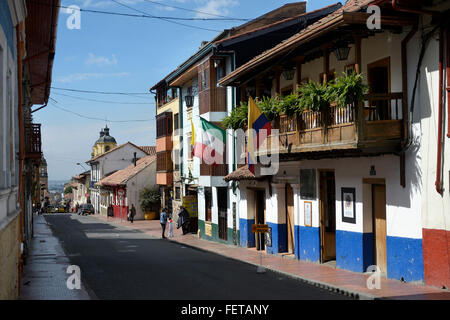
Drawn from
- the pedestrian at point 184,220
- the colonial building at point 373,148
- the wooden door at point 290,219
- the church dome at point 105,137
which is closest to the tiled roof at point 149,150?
the church dome at point 105,137

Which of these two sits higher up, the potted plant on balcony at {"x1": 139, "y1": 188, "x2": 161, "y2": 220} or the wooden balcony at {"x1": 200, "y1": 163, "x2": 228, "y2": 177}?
the wooden balcony at {"x1": 200, "y1": 163, "x2": 228, "y2": 177}

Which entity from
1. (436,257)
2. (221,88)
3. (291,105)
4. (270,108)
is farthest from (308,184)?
(221,88)

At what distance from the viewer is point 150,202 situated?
44.5m

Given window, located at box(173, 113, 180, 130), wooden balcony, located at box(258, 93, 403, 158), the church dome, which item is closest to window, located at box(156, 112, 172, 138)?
window, located at box(173, 113, 180, 130)

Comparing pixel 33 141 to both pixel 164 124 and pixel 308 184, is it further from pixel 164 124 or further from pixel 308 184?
pixel 164 124

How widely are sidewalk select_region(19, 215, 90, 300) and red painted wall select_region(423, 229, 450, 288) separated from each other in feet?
24.7

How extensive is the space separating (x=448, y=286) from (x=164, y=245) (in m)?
15.4

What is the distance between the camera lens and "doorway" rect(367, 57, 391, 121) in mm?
13586

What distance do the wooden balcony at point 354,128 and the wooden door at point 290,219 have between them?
3785 millimetres

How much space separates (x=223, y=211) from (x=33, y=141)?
31.0 ft

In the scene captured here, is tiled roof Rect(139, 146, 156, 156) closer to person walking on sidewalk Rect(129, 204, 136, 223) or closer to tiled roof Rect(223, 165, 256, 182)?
person walking on sidewalk Rect(129, 204, 136, 223)

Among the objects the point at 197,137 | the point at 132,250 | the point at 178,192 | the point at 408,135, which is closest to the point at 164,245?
the point at 132,250

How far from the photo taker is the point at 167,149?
117 feet
